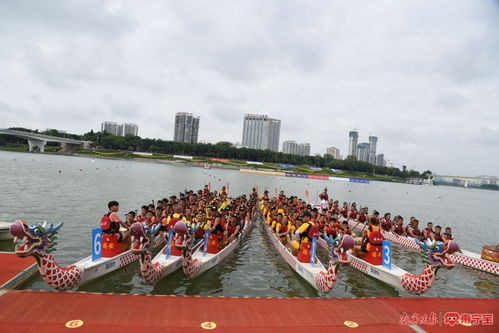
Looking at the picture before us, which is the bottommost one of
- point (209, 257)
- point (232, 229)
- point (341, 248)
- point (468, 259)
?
point (468, 259)

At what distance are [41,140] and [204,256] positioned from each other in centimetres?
12432

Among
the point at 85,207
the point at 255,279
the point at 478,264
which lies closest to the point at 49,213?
the point at 85,207

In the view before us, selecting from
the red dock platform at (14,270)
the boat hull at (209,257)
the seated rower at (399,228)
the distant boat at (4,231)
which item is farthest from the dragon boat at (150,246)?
the seated rower at (399,228)

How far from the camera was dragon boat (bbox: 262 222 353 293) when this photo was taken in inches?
305

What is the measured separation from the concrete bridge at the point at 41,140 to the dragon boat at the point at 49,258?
398 ft

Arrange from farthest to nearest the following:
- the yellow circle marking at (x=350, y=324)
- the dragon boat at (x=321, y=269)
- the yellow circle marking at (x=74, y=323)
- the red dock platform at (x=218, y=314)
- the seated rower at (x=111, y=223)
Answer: the seated rower at (x=111, y=223) < the dragon boat at (x=321, y=269) < the yellow circle marking at (x=350, y=324) < the red dock platform at (x=218, y=314) < the yellow circle marking at (x=74, y=323)

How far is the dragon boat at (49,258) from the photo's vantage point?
6.52 meters

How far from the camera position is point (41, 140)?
11019 cm

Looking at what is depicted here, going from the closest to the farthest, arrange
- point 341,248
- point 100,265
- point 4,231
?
point 341,248
point 100,265
point 4,231

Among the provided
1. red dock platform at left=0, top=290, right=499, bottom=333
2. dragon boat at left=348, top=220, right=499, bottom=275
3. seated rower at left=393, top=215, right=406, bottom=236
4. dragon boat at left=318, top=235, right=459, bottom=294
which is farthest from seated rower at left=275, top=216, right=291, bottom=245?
seated rower at left=393, top=215, right=406, bottom=236

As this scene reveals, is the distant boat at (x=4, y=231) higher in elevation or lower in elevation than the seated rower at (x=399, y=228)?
lower

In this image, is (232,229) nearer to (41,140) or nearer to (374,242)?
(374,242)

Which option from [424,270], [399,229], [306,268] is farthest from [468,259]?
[306,268]

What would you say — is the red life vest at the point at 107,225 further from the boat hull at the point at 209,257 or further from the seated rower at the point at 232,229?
the seated rower at the point at 232,229
